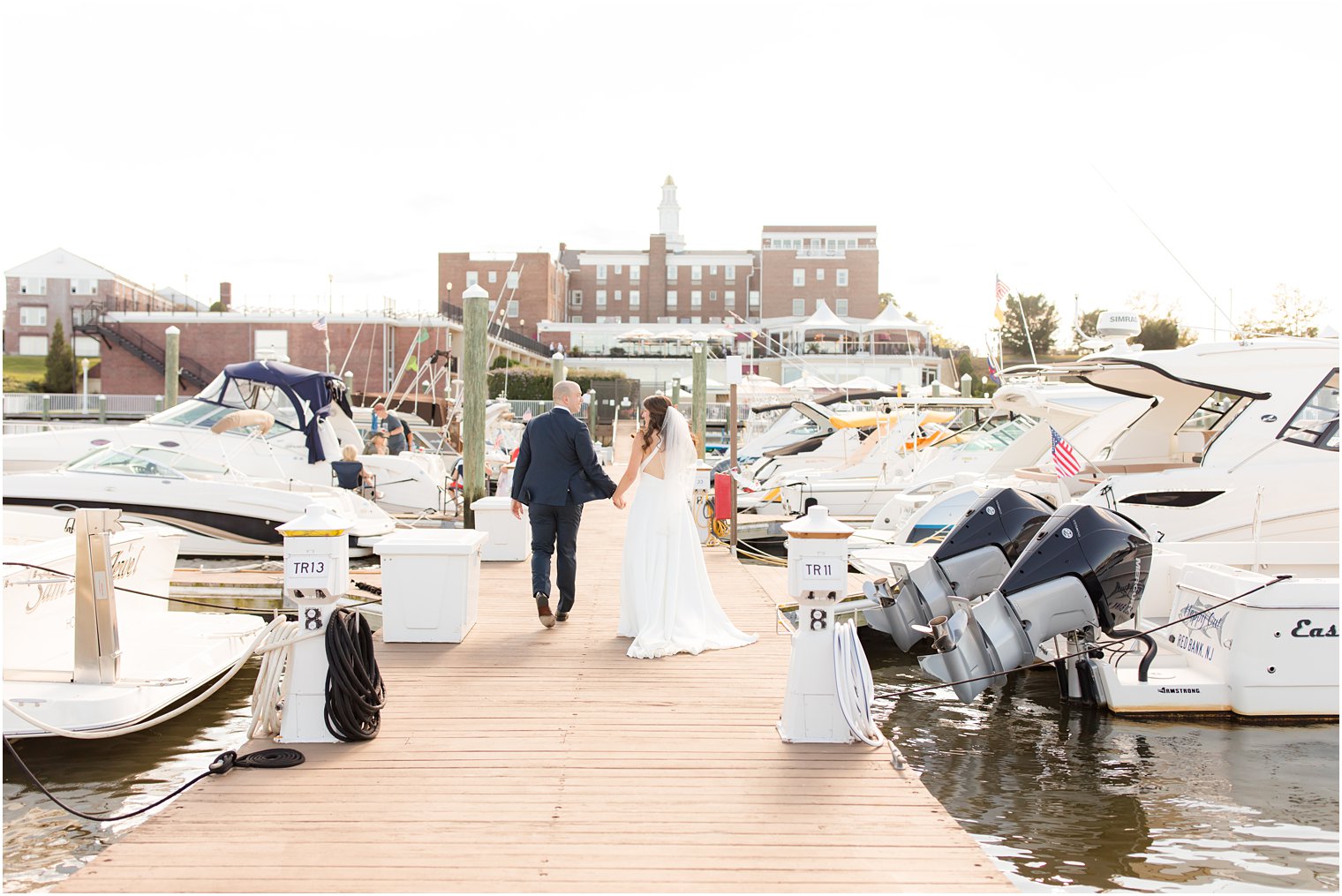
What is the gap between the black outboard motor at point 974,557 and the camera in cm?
949

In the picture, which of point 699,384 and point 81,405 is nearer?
point 699,384

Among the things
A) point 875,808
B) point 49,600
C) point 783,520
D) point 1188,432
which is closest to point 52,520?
point 49,600

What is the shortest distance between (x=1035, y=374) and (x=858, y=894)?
10.4 meters

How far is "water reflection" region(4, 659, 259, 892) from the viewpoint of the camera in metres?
5.46

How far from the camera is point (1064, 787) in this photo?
6.93 meters

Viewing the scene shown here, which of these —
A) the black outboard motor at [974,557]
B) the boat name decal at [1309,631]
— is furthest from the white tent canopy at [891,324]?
the boat name decal at [1309,631]

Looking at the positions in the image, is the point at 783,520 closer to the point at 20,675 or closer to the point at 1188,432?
the point at 1188,432

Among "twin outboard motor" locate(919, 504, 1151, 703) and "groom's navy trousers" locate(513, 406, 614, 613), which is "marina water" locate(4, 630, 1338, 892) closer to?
"twin outboard motor" locate(919, 504, 1151, 703)

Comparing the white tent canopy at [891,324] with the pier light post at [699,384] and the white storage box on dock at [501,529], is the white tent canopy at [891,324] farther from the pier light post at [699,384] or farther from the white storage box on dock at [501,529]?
the white storage box on dock at [501,529]

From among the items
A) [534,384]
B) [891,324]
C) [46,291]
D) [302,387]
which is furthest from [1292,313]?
[46,291]

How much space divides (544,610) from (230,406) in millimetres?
11375

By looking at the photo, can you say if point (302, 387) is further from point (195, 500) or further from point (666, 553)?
point (666, 553)

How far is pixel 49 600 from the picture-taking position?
739 cm

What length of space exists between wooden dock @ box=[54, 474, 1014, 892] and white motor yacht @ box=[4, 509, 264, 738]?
142 centimetres
